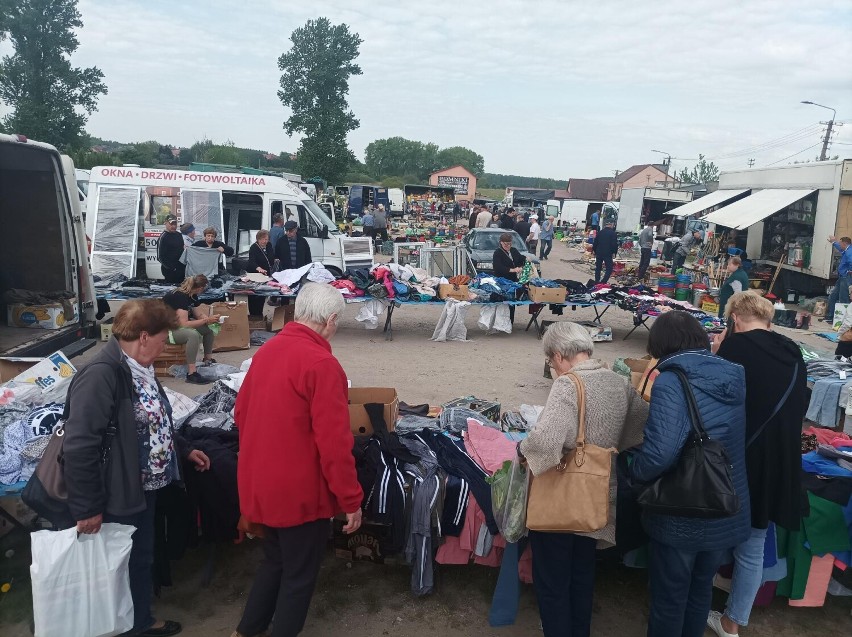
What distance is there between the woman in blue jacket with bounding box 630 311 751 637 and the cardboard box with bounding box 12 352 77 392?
3.34 meters

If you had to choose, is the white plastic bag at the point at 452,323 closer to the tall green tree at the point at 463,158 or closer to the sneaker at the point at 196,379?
the sneaker at the point at 196,379

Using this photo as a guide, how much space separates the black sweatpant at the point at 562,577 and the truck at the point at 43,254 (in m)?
4.83

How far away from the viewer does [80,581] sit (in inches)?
102

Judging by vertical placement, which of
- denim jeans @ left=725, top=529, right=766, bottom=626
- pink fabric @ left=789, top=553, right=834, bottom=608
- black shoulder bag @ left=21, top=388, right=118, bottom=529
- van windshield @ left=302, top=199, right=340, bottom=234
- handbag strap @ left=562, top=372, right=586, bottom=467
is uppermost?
van windshield @ left=302, top=199, right=340, bottom=234

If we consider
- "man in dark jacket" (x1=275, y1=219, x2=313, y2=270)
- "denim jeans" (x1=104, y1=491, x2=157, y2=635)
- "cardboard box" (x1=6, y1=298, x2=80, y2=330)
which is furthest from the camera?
"man in dark jacket" (x1=275, y1=219, x2=313, y2=270)

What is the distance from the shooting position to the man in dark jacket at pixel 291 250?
10148mm

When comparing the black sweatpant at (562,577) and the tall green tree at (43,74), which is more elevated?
the tall green tree at (43,74)

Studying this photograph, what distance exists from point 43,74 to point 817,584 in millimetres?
39016

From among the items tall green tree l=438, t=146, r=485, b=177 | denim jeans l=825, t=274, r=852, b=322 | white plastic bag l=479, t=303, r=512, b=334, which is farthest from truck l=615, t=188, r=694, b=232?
tall green tree l=438, t=146, r=485, b=177

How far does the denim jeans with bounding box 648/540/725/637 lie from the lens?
2699mm

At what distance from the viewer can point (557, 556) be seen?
2.75m

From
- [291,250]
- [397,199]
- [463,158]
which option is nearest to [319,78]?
[397,199]

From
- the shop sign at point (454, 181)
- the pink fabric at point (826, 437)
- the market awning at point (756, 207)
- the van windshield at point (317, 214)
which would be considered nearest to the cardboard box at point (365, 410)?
the pink fabric at point (826, 437)

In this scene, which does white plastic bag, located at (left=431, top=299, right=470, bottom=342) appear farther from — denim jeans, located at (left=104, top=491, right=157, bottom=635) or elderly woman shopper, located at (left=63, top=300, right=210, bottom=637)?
denim jeans, located at (left=104, top=491, right=157, bottom=635)
